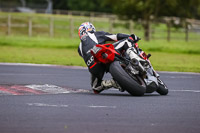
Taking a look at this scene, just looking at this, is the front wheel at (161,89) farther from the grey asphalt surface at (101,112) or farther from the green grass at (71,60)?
the green grass at (71,60)

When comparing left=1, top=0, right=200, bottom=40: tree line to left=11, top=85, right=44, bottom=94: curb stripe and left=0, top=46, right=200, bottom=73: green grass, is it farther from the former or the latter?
left=11, top=85, right=44, bottom=94: curb stripe

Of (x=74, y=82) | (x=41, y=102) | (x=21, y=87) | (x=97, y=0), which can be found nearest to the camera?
(x=41, y=102)

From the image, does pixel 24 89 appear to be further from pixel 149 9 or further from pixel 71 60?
pixel 149 9

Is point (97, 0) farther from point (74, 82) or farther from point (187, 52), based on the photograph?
point (74, 82)

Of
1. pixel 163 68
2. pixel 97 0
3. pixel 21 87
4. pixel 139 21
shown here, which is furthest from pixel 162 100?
pixel 97 0

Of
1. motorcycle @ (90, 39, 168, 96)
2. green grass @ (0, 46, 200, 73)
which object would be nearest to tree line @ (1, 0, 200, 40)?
green grass @ (0, 46, 200, 73)

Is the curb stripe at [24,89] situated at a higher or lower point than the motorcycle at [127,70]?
lower

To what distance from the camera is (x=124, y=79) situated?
1067cm

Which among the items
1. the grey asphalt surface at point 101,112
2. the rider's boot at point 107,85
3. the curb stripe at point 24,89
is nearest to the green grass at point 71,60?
the grey asphalt surface at point 101,112

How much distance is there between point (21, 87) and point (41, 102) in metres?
2.54

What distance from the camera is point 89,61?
37.7 ft

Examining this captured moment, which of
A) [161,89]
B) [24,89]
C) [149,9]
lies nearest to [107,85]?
[161,89]

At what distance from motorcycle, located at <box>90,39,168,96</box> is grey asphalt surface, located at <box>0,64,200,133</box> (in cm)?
22

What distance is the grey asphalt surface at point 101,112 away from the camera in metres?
7.53
